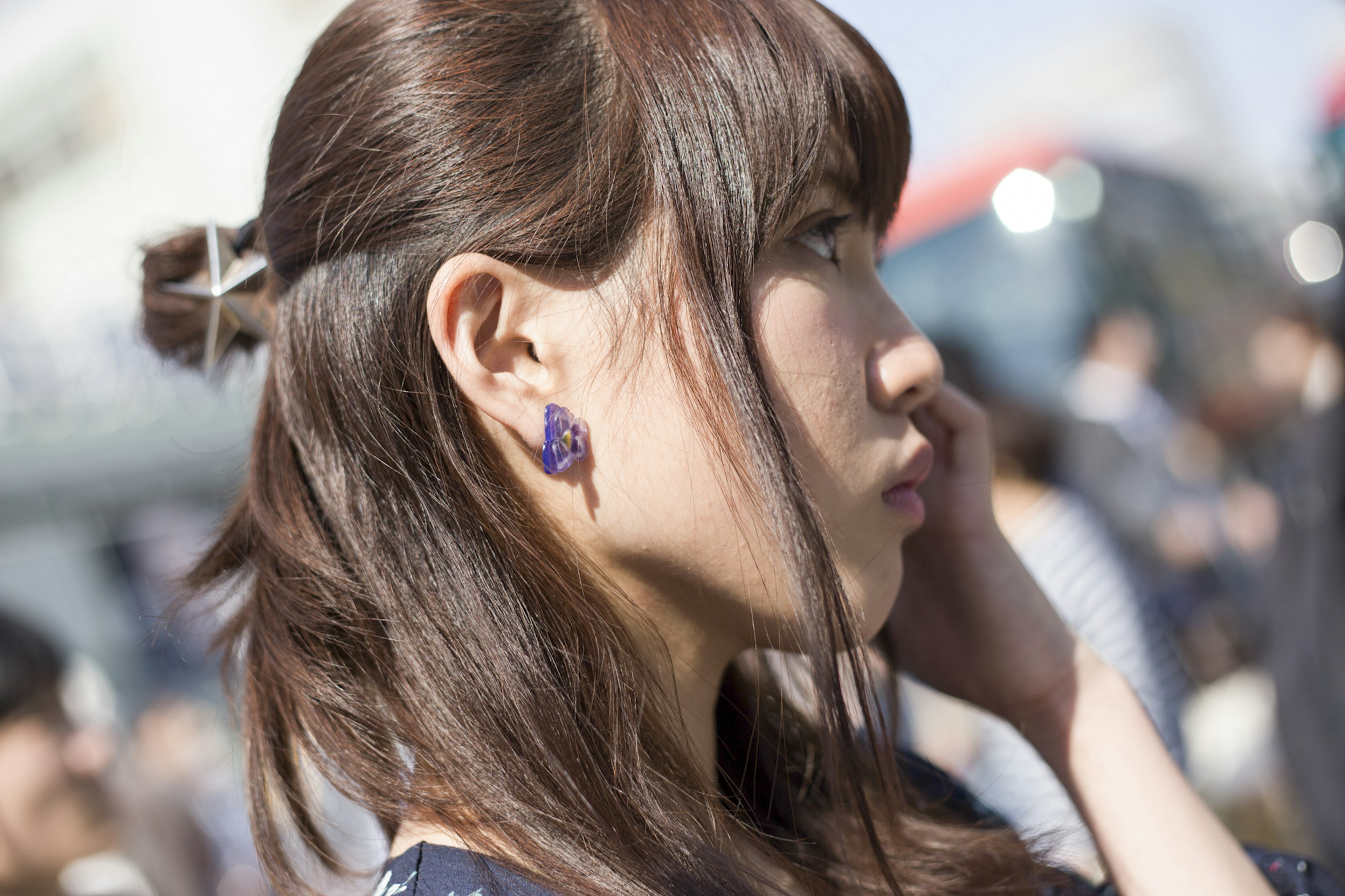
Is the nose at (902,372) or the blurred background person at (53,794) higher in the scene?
the nose at (902,372)

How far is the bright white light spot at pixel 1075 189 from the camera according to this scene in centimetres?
728

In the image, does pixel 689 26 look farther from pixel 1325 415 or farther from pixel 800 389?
pixel 1325 415

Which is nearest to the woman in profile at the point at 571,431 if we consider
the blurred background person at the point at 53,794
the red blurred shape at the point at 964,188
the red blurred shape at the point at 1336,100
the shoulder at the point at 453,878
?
the shoulder at the point at 453,878

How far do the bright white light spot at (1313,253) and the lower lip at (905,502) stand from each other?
4.96 m

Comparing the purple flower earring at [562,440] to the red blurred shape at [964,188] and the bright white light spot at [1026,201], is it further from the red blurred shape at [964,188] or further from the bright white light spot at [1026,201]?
the bright white light spot at [1026,201]

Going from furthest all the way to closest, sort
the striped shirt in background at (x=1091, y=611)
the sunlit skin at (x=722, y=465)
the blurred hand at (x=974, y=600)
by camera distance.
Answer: the striped shirt in background at (x=1091, y=611) → the blurred hand at (x=974, y=600) → the sunlit skin at (x=722, y=465)

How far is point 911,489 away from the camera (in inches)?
46.3

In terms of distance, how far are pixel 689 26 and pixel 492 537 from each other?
63cm

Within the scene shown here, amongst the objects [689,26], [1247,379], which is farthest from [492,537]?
[1247,379]

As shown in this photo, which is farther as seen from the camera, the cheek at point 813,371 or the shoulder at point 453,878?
the cheek at point 813,371

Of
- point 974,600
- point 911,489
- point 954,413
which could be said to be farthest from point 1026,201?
point 911,489

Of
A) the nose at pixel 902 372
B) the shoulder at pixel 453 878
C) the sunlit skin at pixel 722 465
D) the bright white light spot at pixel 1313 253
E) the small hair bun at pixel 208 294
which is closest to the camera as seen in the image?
the shoulder at pixel 453 878

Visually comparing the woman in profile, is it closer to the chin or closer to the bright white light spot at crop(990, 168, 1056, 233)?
the chin

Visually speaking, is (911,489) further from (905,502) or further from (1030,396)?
(1030,396)
